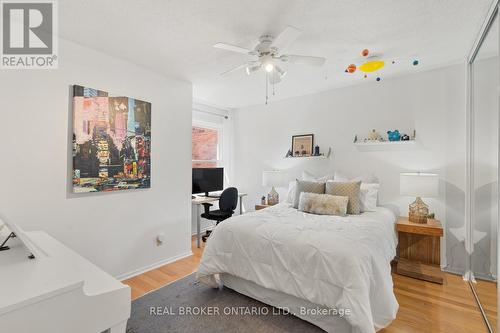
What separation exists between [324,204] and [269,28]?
1.91m

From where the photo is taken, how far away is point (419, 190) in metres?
2.73

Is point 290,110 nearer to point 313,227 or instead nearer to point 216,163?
point 216,163

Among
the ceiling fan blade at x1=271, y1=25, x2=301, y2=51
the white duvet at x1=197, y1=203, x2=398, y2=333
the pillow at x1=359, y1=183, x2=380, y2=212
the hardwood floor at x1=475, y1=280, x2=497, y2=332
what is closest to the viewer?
the white duvet at x1=197, y1=203, x2=398, y2=333

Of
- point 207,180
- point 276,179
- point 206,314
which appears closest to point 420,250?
point 276,179

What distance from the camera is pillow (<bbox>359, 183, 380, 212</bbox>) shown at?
9.61ft

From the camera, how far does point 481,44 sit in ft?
7.30

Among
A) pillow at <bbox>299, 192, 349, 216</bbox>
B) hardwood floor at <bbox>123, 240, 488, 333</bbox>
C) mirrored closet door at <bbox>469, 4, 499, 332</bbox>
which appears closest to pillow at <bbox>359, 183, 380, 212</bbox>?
pillow at <bbox>299, 192, 349, 216</bbox>

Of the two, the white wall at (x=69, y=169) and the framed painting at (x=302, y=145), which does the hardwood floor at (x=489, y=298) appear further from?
the white wall at (x=69, y=169)

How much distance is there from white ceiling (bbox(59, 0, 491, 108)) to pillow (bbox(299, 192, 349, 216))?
1597mm

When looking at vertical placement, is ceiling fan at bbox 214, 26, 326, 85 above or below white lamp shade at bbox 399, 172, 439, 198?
above

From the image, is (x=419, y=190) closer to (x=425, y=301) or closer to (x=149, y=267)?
(x=425, y=301)

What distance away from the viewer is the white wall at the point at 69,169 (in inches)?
79.2

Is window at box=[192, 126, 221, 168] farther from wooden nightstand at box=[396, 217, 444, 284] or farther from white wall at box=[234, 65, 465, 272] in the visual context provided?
wooden nightstand at box=[396, 217, 444, 284]

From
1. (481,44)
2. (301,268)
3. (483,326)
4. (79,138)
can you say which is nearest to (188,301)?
(301,268)
